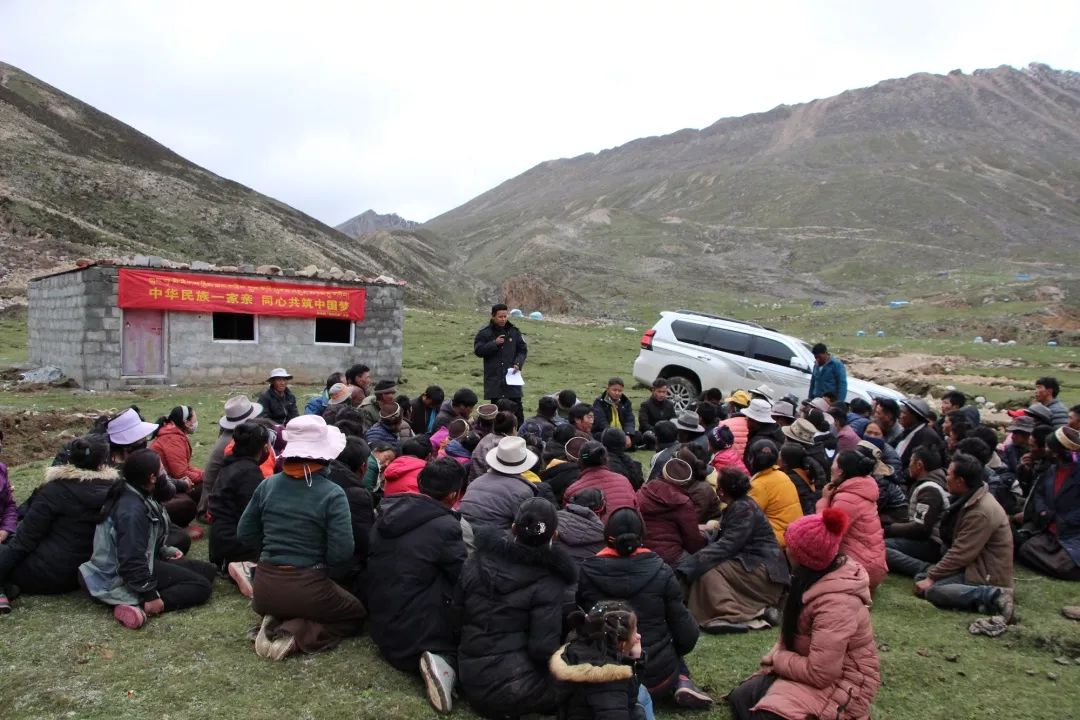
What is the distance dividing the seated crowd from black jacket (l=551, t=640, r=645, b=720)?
0.03 feet

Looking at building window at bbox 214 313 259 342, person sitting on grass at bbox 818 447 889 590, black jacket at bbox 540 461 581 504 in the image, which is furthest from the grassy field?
building window at bbox 214 313 259 342

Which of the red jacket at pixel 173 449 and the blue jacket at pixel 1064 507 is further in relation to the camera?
the red jacket at pixel 173 449

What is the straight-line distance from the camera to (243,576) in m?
5.47

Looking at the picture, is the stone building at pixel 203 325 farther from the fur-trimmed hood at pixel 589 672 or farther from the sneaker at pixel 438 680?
the fur-trimmed hood at pixel 589 672

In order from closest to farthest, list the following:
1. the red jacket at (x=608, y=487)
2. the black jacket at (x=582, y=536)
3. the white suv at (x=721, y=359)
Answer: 1. the black jacket at (x=582, y=536)
2. the red jacket at (x=608, y=487)
3. the white suv at (x=721, y=359)

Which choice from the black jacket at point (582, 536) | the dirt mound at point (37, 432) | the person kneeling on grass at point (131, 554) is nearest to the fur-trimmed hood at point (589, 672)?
the black jacket at point (582, 536)

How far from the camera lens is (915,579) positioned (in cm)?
638

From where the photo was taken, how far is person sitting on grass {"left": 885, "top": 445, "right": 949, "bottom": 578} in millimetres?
6574

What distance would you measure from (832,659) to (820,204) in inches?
3856

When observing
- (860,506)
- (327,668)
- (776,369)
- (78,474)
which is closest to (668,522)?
(860,506)

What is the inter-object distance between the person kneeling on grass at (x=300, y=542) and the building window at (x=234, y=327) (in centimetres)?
1340

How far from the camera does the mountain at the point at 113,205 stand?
32219 millimetres

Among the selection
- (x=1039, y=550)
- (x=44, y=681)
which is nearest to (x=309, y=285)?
(x=44, y=681)

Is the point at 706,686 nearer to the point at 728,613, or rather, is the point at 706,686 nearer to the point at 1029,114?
the point at 728,613
